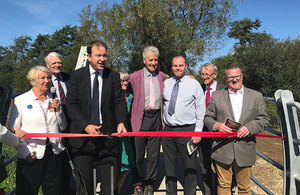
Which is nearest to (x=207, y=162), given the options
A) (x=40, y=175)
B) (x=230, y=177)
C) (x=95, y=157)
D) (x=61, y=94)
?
(x=230, y=177)

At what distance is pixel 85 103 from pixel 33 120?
60 cm

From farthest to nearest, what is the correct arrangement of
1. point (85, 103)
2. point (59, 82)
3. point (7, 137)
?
point (59, 82) → point (85, 103) → point (7, 137)

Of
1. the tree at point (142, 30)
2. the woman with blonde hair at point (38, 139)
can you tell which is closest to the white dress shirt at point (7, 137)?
the woman with blonde hair at point (38, 139)

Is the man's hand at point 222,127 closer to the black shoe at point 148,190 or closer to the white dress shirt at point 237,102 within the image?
the white dress shirt at point 237,102

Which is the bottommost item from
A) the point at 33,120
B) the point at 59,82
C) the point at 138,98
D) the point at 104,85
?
the point at 33,120

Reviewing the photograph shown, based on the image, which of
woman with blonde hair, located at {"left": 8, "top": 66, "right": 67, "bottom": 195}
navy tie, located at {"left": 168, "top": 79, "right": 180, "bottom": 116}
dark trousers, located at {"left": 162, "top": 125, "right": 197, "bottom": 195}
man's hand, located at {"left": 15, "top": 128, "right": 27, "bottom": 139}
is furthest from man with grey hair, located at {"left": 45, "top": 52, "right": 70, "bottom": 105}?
dark trousers, located at {"left": 162, "top": 125, "right": 197, "bottom": 195}

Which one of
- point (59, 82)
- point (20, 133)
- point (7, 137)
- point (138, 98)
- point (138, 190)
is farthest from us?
point (138, 190)

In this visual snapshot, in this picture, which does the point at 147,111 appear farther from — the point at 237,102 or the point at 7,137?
the point at 7,137

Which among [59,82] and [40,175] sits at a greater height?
[59,82]

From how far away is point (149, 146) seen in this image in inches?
151

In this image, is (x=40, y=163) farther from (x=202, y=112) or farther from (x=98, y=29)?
(x=98, y=29)

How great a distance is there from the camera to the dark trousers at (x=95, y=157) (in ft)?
8.66

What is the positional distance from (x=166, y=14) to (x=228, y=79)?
1506 cm

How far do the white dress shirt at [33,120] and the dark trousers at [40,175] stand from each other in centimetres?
8
